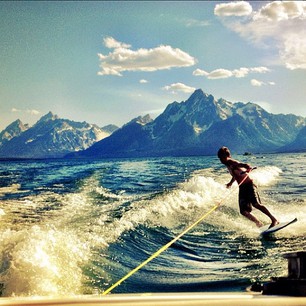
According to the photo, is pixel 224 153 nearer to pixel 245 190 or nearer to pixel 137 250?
pixel 245 190

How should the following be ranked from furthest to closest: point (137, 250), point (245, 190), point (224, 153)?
1. point (245, 190)
2. point (137, 250)
3. point (224, 153)

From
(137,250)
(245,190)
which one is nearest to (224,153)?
(245,190)

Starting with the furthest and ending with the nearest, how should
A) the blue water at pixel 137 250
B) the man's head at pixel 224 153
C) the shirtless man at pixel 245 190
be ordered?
1. the shirtless man at pixel 245 190
2. the man's head at pixel 224 153
3. the blue water at pixel 137 250

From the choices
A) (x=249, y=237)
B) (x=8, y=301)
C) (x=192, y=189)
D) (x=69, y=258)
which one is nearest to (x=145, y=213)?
(x=249, y=237)

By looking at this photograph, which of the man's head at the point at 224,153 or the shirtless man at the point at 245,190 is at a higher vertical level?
the man's head at the point at 224,153

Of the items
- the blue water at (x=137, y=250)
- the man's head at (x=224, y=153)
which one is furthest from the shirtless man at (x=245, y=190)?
the blue water at (x=137, y=250)

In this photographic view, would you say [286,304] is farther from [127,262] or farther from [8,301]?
[127,262]

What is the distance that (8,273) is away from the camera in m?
6.48

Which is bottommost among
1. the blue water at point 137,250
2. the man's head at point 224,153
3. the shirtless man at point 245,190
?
the blue water at point 137,250

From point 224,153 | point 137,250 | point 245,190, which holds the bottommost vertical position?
point 137,250

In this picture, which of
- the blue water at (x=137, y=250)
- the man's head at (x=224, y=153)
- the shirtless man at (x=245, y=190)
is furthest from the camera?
the shirtless man at (x=245, y=190)

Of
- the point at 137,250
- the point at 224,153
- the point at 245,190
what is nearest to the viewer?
the point at 224,153

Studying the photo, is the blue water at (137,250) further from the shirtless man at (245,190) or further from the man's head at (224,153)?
the man's head at (224,153)

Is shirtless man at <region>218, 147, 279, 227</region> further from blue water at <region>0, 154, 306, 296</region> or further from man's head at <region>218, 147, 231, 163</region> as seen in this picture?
blue water at <region>0, 154, 306, 296</region>
